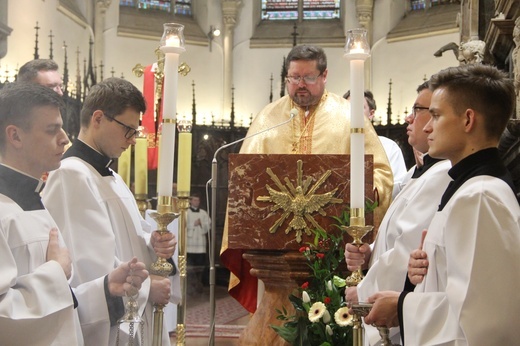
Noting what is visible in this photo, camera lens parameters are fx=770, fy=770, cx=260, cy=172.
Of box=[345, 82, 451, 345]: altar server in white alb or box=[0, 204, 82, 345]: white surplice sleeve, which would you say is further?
box=[345, 82, 451, 345]: altar server in white alb

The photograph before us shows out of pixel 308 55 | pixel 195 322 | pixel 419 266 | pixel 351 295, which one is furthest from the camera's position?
pixel 195 322

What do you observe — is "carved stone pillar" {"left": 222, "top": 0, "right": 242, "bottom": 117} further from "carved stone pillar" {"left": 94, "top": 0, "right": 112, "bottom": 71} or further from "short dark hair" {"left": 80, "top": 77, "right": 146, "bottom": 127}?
"short dark hair" {"left": 80, "top": 77, "right": 146, "bottom": 127}

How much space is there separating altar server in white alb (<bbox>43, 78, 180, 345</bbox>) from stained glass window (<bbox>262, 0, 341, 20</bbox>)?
13543mm

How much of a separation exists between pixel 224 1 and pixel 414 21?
12.9 ft

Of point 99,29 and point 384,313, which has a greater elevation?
point 99,29

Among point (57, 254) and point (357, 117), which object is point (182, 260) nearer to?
point (57, 254)

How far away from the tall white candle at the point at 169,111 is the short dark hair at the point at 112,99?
54cm

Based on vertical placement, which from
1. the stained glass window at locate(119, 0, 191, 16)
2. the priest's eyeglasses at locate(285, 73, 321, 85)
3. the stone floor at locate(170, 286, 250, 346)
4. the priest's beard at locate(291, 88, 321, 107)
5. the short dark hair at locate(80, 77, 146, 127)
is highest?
the stained glass window at locate(119, 0, 191, 16)

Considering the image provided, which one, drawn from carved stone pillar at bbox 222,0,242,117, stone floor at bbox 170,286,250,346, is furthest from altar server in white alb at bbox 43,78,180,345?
carved stone pillar at bbox 222,0,242,117

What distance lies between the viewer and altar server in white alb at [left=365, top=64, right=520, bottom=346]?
2076 mm

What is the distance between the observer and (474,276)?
82.3 inches

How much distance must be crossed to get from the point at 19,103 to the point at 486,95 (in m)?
1.46

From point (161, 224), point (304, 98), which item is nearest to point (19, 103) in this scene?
point (161, 224)

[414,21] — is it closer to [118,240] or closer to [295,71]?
[295,71]
